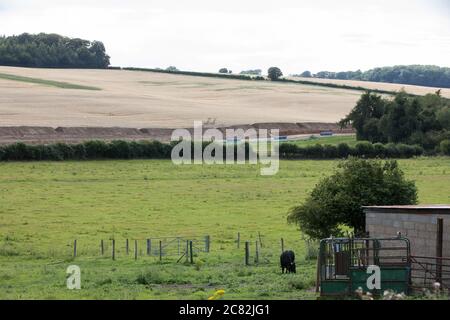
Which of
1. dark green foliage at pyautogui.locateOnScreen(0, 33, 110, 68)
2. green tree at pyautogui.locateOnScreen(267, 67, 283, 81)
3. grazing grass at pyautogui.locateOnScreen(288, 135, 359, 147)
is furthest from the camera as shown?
green tree at pyautogui.locateOnScreen(267, 67, 283, 81)

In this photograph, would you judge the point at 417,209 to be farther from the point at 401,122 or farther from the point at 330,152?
the point at 401,122

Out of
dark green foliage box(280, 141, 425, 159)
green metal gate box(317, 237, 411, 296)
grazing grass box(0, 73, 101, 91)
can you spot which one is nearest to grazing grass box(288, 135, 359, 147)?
dark green foliage box(280, 141, 425, 159)

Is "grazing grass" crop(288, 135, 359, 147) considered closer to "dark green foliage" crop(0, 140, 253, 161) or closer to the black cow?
A: "dark green foliage" crop(0, 140, 253, 161)

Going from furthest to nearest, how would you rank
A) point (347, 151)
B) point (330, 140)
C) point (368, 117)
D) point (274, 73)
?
point (274, 73) < point (368, 117) < point (330, 140) < point (347, 151)

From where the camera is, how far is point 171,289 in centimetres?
2664

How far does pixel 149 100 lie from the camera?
13562cm

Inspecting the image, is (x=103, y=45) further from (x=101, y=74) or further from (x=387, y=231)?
(x=387, y=231)

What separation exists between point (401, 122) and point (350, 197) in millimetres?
68854

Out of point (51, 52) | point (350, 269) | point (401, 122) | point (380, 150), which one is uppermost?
point (51, 52)

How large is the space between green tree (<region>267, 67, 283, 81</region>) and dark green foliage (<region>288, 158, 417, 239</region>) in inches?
5907

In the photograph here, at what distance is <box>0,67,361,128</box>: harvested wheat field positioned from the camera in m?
113

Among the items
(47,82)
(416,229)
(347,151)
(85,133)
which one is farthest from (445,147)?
(416,229)

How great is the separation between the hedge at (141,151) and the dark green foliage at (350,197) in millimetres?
30657
